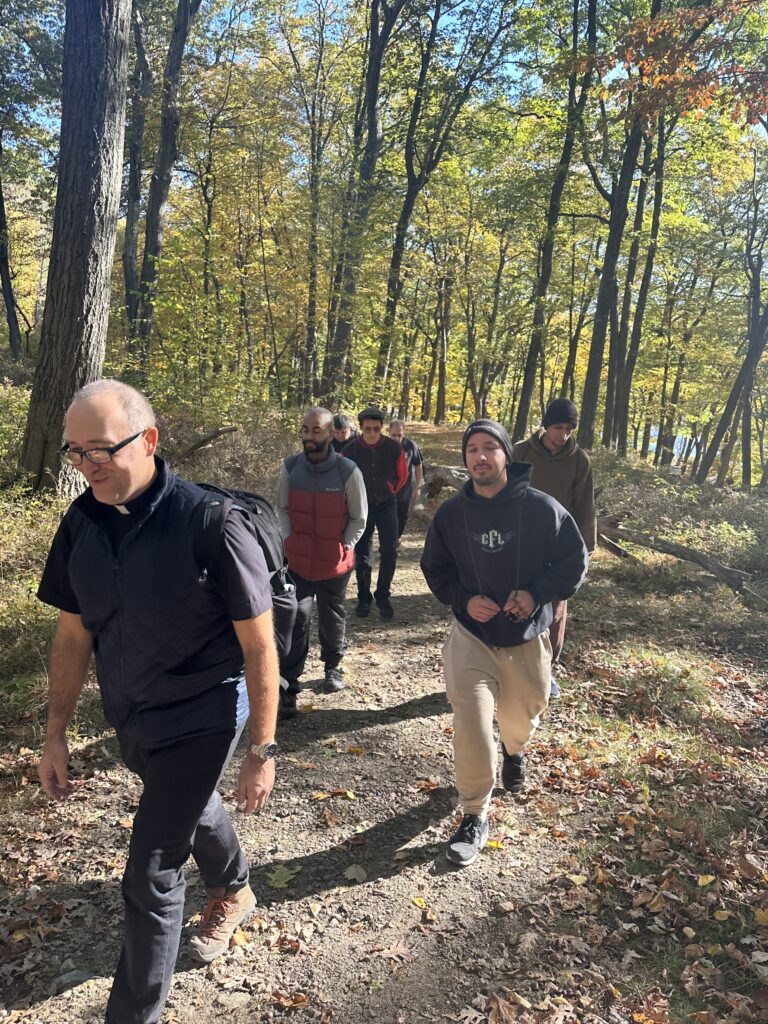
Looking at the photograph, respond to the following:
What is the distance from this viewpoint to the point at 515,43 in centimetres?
1723

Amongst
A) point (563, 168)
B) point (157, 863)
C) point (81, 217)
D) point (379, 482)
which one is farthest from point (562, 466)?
point (563, 168)

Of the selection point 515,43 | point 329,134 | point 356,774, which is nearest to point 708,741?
point 356,774

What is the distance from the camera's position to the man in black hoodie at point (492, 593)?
3479mm

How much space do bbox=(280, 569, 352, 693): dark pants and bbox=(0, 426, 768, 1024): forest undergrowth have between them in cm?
40

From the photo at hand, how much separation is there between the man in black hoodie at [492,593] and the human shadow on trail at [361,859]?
0.98 feet

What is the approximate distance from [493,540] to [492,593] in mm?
307

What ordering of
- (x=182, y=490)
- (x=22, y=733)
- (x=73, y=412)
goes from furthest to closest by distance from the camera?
(x=22, y=733) → (x=182, y=490) → (x=73, y=412)

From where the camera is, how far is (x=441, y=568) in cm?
378

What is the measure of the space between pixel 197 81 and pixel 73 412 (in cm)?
1973

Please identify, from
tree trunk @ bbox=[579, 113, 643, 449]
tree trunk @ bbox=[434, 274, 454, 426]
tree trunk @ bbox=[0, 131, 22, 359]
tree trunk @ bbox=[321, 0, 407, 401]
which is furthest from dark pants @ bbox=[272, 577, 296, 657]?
tree trunk @ bbox=[0, 131, 22, 359]

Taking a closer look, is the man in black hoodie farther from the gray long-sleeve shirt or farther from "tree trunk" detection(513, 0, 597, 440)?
"tree trunk" detection(513, 0, 597, 440)

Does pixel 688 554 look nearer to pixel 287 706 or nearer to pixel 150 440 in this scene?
pixel 287 706

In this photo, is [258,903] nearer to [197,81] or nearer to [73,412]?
[73,412]

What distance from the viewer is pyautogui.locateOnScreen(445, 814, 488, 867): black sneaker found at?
3.51 m
